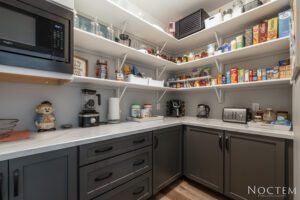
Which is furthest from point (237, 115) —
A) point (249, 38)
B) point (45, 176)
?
point (45, 176)

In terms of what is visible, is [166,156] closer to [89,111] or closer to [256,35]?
[89,111]

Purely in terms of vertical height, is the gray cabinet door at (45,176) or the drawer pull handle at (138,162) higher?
the gray cabinet door at (45,176)

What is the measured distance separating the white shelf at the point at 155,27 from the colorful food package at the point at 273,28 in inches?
5.6

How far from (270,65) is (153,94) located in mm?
1641

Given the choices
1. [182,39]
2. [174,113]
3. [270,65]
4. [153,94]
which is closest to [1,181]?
[153,94]

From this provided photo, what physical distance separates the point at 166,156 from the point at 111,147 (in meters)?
0.81

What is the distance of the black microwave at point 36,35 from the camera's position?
80 cm

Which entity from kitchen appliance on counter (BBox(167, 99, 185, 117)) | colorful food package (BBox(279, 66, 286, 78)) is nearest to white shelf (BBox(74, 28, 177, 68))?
kitchen appliance on counter (BBox(167, 99, 185, 117))

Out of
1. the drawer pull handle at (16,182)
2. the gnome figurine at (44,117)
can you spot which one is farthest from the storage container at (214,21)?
the drawer pull handle at (16,182)

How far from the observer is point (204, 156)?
5.40 ft

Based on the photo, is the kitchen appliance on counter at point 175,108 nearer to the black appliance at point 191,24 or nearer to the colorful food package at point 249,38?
the black appliance at point 191,24

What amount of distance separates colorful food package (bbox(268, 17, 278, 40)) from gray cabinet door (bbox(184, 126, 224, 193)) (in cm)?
113

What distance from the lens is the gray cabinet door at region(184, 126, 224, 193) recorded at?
1.52 m

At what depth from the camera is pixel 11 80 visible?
110 cm
